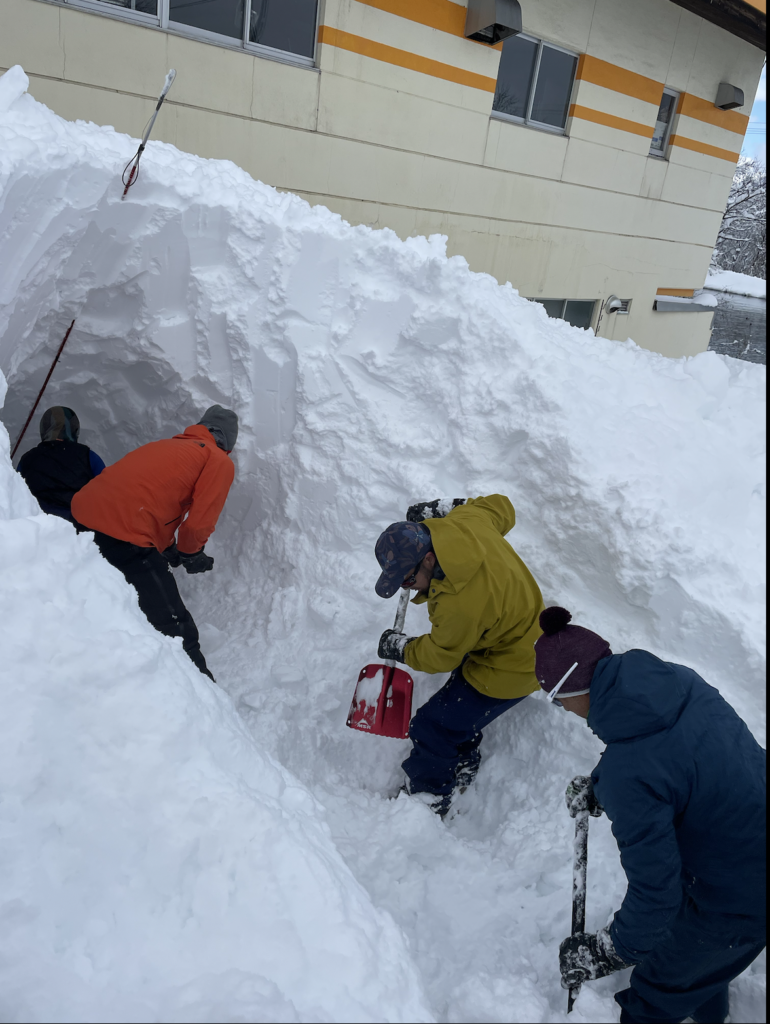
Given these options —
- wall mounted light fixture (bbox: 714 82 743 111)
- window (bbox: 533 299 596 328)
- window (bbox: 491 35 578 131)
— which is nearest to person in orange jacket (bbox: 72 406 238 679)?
window (bbox: 491 35 578 131)

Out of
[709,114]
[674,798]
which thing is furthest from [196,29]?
[709,114]

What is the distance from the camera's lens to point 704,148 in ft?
31.5

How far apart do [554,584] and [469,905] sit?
1539 millimetres

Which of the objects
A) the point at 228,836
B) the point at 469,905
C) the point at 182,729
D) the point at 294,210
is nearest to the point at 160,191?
the point at 294,210

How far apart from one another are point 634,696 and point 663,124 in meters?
10.2

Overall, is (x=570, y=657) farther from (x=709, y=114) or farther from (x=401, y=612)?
(x=709, y=114)

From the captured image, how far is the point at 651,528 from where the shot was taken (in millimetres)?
2945

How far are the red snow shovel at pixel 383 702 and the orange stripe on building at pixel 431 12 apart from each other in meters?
6.31

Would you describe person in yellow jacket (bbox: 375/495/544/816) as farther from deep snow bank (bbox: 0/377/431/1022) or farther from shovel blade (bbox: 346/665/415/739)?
deep snow bank (bbox: 0/377/431/1022)

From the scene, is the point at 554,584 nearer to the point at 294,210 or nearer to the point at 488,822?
the point at 488,822

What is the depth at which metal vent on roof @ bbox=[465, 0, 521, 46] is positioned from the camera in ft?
20.5

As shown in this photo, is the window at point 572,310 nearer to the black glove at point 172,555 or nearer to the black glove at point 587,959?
the black glove at point 172,555

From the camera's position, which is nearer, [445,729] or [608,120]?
[445,729]

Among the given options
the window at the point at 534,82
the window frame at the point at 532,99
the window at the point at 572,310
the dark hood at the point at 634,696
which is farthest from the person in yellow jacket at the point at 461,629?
the window at the point at 572,310
